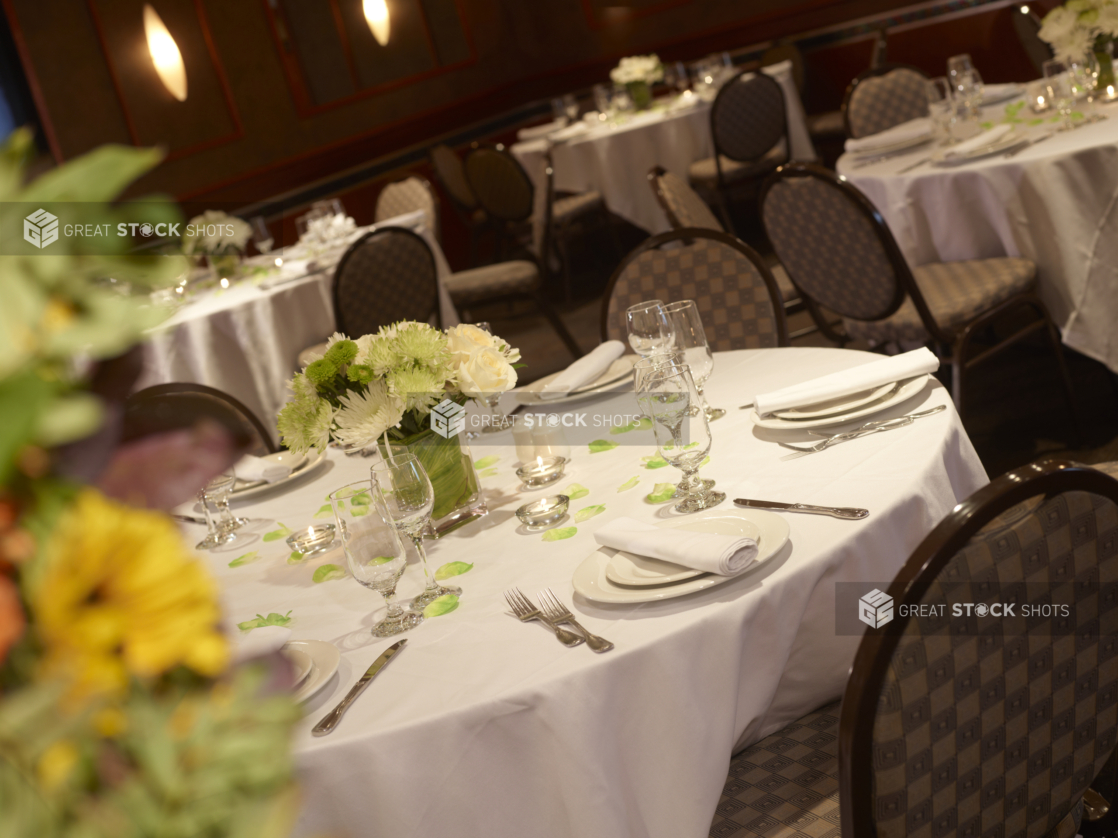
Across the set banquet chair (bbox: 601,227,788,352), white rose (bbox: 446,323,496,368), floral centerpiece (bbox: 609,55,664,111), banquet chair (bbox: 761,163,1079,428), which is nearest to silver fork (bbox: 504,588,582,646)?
white rose (bbox: 446,323,496,368)

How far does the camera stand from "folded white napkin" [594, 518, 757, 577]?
1.21 meters

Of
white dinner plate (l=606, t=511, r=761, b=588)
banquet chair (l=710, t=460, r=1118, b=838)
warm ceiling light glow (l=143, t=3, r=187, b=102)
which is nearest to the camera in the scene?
banquet chair (l=710, t=460, r=1118, b=838)

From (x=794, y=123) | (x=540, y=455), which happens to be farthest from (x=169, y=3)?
(x=540, y=455)

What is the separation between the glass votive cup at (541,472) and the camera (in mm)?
1738

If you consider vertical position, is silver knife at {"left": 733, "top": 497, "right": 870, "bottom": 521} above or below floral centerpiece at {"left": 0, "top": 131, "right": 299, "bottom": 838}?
below

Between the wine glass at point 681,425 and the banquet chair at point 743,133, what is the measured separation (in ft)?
15.8

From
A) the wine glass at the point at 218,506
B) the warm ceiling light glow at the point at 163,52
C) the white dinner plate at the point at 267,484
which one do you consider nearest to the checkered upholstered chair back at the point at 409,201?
the warm ceiling light glow at the point at 163,52

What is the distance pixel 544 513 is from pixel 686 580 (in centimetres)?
37

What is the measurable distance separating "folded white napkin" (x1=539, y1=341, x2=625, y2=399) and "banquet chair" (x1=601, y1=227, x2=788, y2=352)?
0.40 metres

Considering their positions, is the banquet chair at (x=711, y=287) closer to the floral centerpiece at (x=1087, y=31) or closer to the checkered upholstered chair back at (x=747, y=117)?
the floral centerpiece at (x=1087, y=31)

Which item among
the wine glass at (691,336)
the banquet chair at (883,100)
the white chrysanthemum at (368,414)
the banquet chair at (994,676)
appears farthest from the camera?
the banquet chair at (883,100)

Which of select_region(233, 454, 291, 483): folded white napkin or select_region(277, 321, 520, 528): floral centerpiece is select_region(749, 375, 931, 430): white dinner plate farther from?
select_region(233, 454, 291, 483): folded white napkin

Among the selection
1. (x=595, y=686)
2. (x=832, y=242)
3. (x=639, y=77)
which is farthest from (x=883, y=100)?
(x=595, y=686)

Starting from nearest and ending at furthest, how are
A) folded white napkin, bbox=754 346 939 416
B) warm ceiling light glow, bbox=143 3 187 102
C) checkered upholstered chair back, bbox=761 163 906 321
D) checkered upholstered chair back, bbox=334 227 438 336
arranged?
folded white napkin, bbox=754 346 939 416, checkered upholstered chair back, bbox=761 163 906 321, checkered upholstered chair back, bbox=334 227 438 336, warm ceiling light glow, bbox=143 3 187 102
